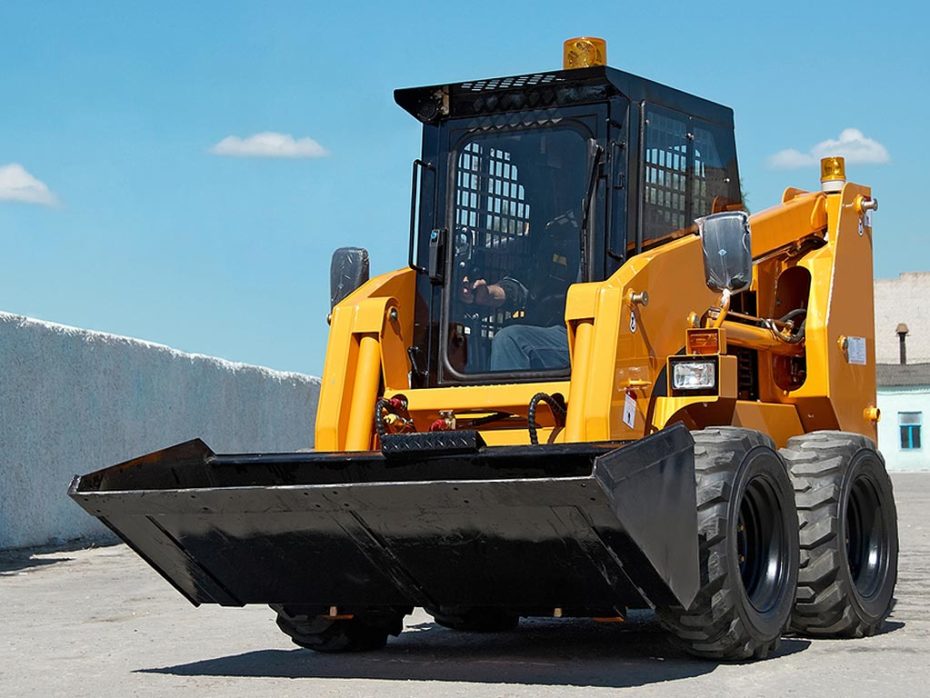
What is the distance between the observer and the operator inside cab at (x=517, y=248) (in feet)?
27.8

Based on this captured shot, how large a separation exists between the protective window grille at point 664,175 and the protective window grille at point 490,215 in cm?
69

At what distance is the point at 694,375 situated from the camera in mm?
8195

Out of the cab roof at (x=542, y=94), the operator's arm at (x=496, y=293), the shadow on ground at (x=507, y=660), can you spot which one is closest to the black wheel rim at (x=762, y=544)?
the shadow on ground at (x=507, y=660)

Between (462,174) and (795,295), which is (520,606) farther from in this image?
(795,295)

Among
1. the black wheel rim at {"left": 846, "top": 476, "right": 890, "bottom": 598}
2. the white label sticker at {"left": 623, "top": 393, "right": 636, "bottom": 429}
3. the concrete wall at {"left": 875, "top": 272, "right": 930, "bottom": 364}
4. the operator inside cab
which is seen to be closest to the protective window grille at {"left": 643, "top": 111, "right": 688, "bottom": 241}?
the operator inside cab

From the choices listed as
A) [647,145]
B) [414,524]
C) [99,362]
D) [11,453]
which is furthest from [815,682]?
[99,362]

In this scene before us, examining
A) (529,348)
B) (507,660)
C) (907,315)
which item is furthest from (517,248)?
(907,315)

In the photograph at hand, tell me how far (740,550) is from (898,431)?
4794 cm

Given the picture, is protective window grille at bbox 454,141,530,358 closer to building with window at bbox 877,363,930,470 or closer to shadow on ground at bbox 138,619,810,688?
shadow on ground at bbox 138,619,810,688

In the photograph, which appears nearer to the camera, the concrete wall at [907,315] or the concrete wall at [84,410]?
the concrete wall at [84,410]

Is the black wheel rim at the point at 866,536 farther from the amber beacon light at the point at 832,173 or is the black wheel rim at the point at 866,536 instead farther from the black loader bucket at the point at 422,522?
the black loader bucket at the point at 422,522

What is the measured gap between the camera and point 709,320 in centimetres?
866

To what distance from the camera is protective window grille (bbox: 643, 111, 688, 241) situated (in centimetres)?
865

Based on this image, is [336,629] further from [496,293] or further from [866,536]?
[866,536]
